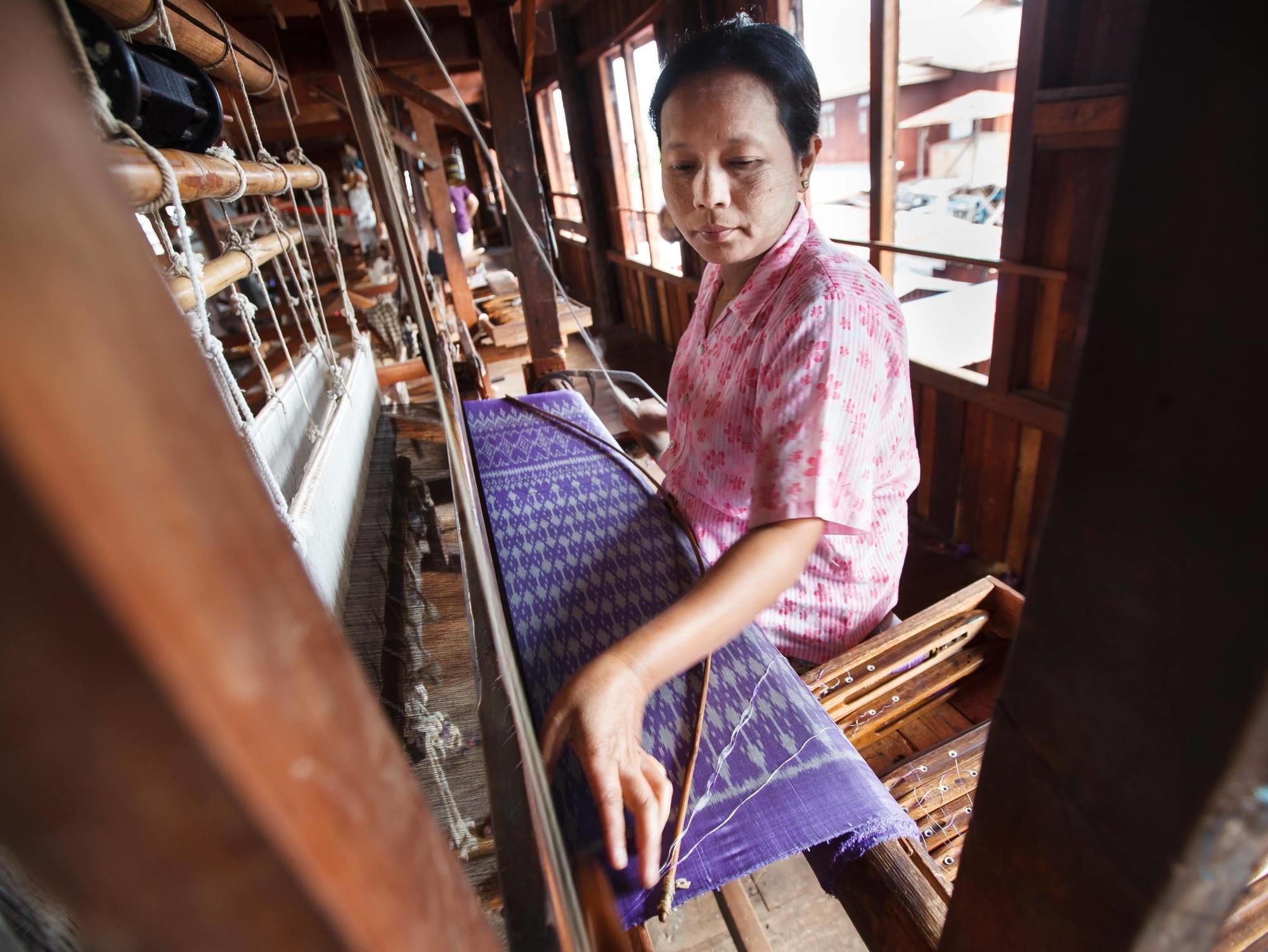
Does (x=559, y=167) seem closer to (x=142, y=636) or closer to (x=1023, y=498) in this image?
(x=1023, y=498)

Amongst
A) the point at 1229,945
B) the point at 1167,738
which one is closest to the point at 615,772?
the point at 1167,738

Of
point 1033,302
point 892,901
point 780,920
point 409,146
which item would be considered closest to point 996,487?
point 1033,302

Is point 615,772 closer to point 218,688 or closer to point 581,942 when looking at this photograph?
point 581,942

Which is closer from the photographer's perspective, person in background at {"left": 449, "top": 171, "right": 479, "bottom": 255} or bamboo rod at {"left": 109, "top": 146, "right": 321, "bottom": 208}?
bamboo rod at {"left": 109, "top": 146, "right": 321, "bottom": 208}

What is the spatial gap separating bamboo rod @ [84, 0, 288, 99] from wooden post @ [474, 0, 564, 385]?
864mm

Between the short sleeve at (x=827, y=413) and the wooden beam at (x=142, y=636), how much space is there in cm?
74

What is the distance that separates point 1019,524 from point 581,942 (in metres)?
3.12

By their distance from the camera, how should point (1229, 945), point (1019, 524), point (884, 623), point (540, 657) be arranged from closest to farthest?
point (1229, 945) < point (540, 657) < point (884, 623) < point (1019, 524)

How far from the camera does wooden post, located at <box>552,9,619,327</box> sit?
21.3 feet

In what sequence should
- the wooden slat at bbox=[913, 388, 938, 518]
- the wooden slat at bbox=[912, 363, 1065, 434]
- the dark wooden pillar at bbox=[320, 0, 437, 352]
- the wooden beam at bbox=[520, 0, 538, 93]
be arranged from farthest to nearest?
the wooden slat at bbox=[913, 388, 938, 518] < the wooden slat at bbox=[912, 363, 1065, 434] < the wooden beam at bbox=[520, 0, 538, 93] < the dark wooden pillar at bbox=[320, 0, 437, 352]

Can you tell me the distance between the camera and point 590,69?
21.1ft

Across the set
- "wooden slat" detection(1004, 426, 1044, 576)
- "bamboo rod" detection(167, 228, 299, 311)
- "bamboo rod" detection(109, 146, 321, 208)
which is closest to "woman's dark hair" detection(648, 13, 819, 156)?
"bamboo rod" detection(109, 146, 321, 208)

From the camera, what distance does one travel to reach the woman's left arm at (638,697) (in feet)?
2.23

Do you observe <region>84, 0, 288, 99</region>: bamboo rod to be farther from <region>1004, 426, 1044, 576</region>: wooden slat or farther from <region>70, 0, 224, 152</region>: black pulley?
<region>1004, 426, 1044, 576</region>: wooden slat
